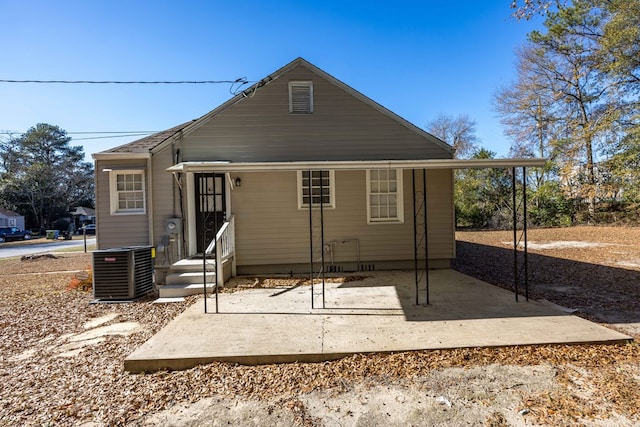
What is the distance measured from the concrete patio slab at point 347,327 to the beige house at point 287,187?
6.78ft

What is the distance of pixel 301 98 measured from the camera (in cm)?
794

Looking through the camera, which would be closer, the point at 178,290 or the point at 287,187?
the point at 178,290

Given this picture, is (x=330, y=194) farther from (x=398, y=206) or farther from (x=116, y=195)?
(x=116, y=195)

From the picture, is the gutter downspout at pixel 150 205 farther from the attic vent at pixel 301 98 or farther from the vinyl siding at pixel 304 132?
the attic vent at pixel 301 98

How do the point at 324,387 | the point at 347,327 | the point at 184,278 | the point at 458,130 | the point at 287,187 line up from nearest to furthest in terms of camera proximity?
the point at 324,387 → the point at 347,327 → the point at 184,278 → the point at 287,187 → the point at 458,130

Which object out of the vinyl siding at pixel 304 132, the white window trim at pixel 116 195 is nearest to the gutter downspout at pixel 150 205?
the white window trim at pixel 116 195

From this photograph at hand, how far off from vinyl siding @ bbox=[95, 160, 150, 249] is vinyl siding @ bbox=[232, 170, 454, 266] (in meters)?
2.40

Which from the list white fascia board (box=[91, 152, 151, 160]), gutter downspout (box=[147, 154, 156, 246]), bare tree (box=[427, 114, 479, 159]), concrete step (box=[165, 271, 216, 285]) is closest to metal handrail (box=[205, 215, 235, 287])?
concrete step (box=[165, 271, 216, 285])

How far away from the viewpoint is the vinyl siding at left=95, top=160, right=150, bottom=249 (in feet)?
25.3

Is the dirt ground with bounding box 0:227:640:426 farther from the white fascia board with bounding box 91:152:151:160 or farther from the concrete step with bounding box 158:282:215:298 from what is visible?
the white fascia board with bounding box 91:152:151:160

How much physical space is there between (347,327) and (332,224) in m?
3.88

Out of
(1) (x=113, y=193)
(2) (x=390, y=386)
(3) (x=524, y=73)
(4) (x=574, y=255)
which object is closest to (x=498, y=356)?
(2) (x=390, y=386)

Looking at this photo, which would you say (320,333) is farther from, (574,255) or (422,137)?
(574,255)

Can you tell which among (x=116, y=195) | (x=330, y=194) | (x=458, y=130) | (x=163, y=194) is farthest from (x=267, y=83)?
(x=458, y=130)
